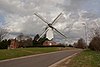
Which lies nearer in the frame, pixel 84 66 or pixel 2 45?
pixel 84 66

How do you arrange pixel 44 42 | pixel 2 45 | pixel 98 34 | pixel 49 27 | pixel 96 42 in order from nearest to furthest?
pixel 96 42 < pixel 98 34 < pixel 49 27 < pixel 2 45 < pixel 44 42

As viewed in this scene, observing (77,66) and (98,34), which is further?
(98,34)

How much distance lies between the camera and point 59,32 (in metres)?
95.9

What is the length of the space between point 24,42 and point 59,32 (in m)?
61.6

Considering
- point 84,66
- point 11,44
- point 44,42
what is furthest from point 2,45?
point 84,66

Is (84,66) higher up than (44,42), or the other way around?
(44,42)

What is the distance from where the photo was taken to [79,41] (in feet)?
508

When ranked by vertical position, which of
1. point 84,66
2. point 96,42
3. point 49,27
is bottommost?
point 84,66

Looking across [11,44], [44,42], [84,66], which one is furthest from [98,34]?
[84,66]

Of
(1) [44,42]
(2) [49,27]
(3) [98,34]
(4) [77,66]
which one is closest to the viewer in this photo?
(4) [77,66]

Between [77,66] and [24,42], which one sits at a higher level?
[24,42]

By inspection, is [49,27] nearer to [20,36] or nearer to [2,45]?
[2,45]

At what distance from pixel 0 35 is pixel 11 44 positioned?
23.7 ft

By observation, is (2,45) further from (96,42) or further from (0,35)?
(96,42)
